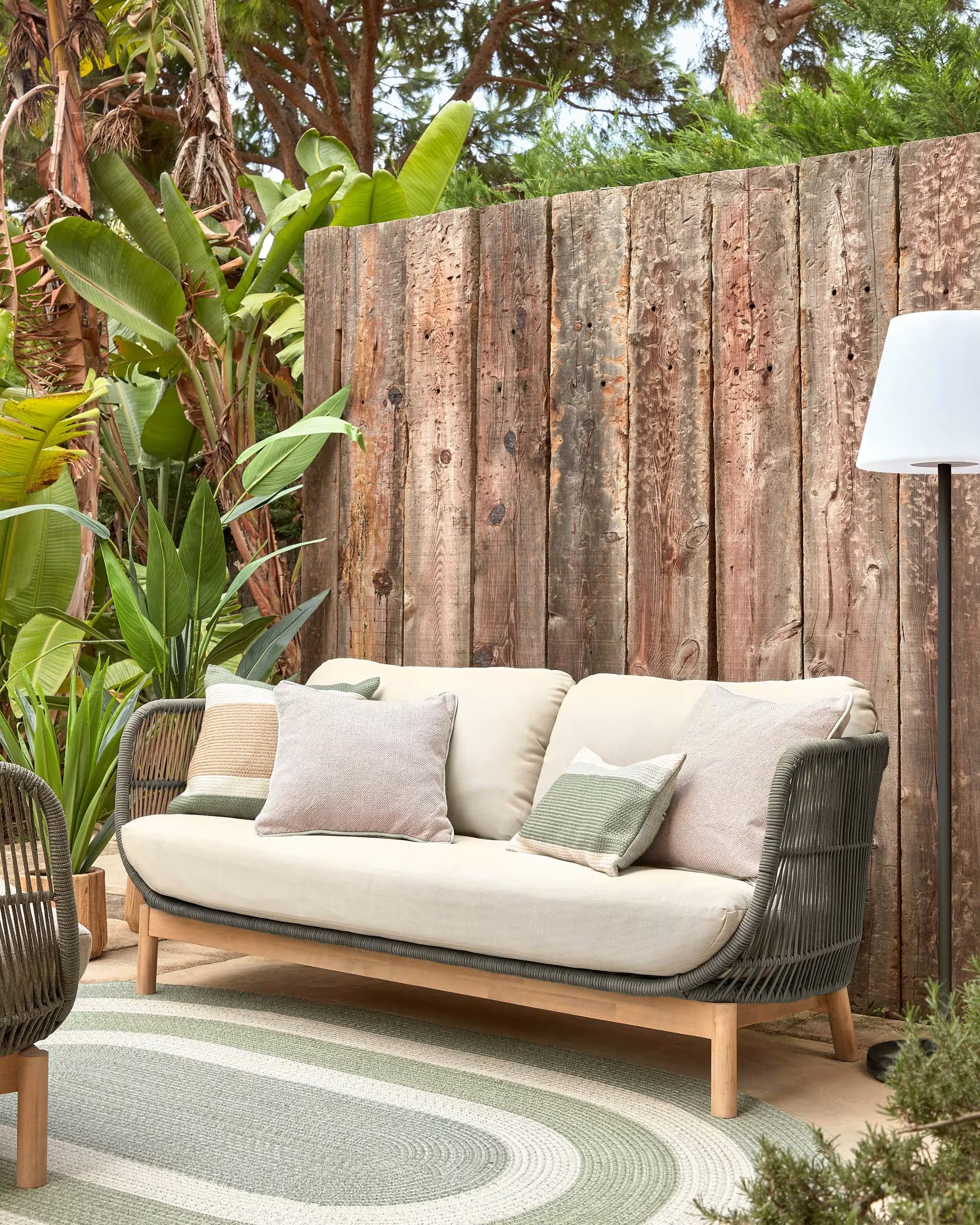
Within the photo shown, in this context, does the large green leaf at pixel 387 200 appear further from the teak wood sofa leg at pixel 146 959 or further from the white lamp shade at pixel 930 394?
the teak wood sofa leg at pixel 146 959

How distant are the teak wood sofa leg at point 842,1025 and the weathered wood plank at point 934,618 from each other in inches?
13.8

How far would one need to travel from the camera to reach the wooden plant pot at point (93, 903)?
3.41 meters

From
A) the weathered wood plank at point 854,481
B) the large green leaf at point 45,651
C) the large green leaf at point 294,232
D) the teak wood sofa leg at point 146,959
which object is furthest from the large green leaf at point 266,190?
the teak wood sofa leg at point 146,959

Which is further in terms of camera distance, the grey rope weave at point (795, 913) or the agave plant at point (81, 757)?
the agave plant at point (81, 757)

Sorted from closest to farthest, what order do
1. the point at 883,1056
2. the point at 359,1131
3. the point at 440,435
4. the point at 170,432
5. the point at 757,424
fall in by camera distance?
the point at 359,1131 → the point at 883,1056 → the point at 757,424 → the point at 440,435 → the point at 170,432

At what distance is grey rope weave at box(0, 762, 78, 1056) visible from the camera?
1.89 metres

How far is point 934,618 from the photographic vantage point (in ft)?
9.64

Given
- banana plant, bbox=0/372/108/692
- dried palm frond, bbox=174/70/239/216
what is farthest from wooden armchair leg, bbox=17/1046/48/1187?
dried palm frond, bbox=174/70/239/216

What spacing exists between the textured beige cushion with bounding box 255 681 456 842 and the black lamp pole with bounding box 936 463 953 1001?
109 cm

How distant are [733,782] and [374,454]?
6.18ft

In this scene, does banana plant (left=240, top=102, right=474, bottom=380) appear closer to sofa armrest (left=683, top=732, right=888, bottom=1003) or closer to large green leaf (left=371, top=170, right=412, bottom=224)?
large green leaf (left=371, top=170, right=412, bottom=224)

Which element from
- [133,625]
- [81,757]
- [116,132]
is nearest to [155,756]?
[81,757]

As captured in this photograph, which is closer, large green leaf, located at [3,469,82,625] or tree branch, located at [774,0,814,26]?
large green leaf, located at [3,469,82,625]

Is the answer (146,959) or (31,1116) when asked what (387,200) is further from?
(31,1116)
